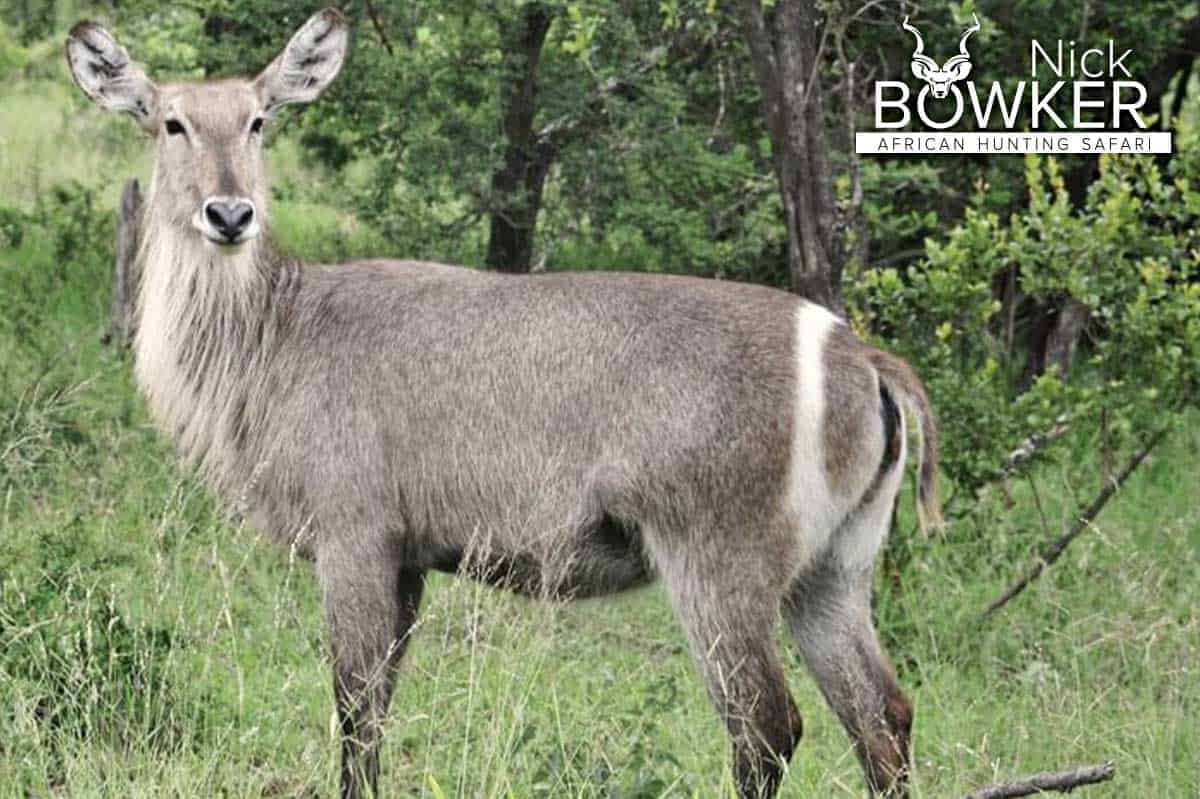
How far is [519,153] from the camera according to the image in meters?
7.44

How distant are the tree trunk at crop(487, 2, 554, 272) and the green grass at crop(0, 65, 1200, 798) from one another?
161cm

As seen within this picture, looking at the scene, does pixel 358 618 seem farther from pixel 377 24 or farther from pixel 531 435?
pixel 377 24

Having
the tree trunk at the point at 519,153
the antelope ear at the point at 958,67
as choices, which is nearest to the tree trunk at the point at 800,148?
the antelope ear at the point at 958,67

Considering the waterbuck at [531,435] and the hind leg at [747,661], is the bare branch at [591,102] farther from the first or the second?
the hind leg at [747,661]

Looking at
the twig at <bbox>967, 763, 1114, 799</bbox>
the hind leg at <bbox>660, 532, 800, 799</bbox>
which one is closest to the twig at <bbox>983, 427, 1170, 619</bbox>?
the hind leg at <bbox>660, 532, 800, 799</bbox>

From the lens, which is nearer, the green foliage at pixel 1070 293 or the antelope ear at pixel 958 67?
the green foliage at pixel 1070 293

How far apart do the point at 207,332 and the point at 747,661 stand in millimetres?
1699

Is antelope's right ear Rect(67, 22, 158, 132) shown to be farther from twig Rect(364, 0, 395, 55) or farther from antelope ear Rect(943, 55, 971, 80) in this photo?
antelope ear Rect(943, 55, 971, 80)

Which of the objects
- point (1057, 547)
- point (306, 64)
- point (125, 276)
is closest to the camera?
point (306, 64)

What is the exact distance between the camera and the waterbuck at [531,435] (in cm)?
414

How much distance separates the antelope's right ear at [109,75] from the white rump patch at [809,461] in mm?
1869

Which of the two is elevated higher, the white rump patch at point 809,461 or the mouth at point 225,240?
the mouth at point 225,240

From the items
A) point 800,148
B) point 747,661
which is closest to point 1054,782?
point 747,661

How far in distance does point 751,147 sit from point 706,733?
3783 millimetres
